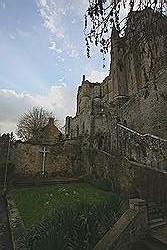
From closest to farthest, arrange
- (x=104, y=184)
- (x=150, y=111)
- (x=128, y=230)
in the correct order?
(x=128, y=230) < (x=104, y=184) < (x=150, y=111)

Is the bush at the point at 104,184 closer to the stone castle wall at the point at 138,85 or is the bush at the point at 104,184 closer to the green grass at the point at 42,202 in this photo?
the green grass at the point at 42,202

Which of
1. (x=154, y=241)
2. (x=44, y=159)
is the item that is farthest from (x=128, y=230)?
(x=44, y=159)

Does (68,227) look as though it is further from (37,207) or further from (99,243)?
(37,207)

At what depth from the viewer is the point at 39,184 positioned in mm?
13594

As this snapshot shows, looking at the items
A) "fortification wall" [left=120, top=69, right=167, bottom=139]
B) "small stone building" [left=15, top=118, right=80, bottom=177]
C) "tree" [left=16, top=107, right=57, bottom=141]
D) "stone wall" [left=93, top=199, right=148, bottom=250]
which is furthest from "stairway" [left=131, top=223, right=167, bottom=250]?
"tree" [left=16, top=107, right=57, bottom=141]

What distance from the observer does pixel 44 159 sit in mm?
16781

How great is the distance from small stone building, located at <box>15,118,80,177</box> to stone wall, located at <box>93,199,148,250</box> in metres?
11.9

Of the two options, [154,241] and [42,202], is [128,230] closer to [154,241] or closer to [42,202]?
[154,241]

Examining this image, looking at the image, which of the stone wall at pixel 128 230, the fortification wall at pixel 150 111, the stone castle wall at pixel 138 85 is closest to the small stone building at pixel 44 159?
the stone castle wall at pixel 138 85

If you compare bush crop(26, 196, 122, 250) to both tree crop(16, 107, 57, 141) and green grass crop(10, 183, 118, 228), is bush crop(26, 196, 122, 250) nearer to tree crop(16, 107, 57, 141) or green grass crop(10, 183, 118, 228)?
green grass crop(10, 183, 118, 228)

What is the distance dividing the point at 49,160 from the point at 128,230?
1272cm

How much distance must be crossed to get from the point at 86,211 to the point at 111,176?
24.8ft

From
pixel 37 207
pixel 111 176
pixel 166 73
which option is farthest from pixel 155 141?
pixel 37 207

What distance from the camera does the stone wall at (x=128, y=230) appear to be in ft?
14.7
